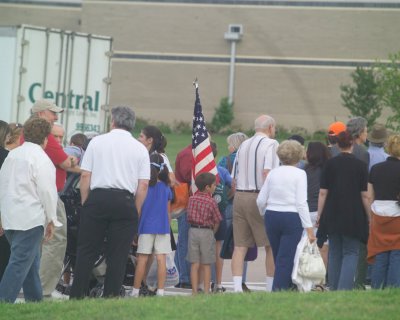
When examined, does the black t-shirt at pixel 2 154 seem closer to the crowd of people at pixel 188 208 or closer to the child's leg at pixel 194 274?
the crowd of people at pixel 188 208

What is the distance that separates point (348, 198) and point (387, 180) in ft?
1.86

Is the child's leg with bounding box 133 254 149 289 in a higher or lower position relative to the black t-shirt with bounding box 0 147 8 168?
lower

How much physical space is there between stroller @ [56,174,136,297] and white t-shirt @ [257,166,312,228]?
1.87 meters

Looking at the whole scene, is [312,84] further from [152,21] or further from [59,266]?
[59,266]

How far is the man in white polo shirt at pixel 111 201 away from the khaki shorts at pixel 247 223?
2168 millimetres

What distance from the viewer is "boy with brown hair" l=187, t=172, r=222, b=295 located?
40.8 feet

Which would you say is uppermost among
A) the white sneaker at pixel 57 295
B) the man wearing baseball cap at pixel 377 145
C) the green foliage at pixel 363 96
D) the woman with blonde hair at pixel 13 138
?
the green foliage at pixel 363 96

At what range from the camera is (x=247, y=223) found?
12469 mm

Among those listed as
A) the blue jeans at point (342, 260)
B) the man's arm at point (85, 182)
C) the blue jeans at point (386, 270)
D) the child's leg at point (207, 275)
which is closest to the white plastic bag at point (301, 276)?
the blue jeans at point (342, 260)

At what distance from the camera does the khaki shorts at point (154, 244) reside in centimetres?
1205

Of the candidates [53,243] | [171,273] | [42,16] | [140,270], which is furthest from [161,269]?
[42,16]

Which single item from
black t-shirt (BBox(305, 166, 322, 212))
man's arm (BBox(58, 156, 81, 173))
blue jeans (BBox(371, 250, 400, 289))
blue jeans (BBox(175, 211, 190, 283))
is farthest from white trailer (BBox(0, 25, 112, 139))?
blue jeans (BBox(371, 250, 400, 289))

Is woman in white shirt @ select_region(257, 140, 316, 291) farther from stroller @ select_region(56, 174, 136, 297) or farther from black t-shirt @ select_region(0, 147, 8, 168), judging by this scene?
black t-shirt @ select_region(0, 147, 8, 168)

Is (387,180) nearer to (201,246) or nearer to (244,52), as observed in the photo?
(201,246)
